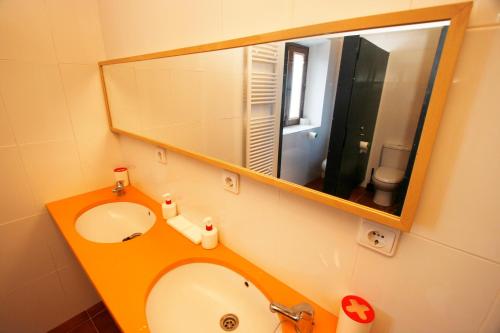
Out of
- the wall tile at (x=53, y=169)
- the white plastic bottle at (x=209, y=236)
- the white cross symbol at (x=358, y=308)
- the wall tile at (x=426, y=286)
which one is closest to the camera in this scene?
the wall tile at (x=426, y=286)

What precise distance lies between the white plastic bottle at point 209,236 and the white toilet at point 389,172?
687 mm

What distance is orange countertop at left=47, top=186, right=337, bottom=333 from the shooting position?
715mm

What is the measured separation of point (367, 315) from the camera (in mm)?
570

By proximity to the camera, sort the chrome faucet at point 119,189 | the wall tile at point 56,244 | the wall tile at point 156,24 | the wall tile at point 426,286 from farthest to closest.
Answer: the chrome faucet at point 119,189
the wall tile at point 56,244
the wall tile at point 156,24
the wall tile at point 426,286

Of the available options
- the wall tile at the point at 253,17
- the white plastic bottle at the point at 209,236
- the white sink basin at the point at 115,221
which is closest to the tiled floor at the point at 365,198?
the wall tile at the point at 253,17

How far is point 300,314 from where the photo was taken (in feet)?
2.10

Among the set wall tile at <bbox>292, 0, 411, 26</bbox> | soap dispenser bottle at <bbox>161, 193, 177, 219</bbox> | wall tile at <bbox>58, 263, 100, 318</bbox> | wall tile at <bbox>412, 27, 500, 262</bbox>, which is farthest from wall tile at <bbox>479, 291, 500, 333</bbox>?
wall tile at <bbox>58, 263, 100, 318</bbox>

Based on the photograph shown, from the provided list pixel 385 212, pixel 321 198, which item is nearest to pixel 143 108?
pixel 321 198

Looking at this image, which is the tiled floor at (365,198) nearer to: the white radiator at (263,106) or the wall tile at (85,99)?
the white radiator at (263,106)

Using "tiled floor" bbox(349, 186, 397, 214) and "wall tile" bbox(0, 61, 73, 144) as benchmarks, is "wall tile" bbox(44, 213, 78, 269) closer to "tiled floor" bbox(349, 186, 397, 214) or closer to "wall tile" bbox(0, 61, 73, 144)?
"wall tile" bbox(0, 61, 73, 144)

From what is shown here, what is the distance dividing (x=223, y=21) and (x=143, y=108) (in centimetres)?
72

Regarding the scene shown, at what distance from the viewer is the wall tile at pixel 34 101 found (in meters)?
1.12

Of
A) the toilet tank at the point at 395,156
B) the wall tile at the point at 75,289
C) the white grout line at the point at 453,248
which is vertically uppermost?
the toilet tank at the point at 395,156

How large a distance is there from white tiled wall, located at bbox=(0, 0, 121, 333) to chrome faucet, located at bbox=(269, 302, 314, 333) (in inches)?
57.5
